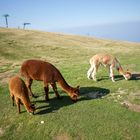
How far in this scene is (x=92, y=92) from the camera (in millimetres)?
14539

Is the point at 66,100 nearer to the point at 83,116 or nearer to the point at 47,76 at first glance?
the point at 47,76

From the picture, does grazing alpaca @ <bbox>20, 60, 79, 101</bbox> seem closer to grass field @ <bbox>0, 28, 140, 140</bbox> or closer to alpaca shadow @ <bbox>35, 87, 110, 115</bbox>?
alpaca shadow @ <bbox>35, 87, 110, 115</bbox>

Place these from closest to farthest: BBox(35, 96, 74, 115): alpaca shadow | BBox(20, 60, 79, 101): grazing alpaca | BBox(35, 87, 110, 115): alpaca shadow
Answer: BBox(35, 96, 74, 115): alpaca shadow, BBox(35, 87, 110, 115): alpaca shadow, BBox(20, 60, 79, 101): grazing alpaca

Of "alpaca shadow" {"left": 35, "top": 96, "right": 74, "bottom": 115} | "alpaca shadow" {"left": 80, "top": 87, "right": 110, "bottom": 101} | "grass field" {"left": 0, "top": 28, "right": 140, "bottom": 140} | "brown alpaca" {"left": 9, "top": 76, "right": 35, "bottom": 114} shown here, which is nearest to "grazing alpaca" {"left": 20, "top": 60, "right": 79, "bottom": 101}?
"alpaca shadow" {"left": 35, "top": 96, "right": 74, "bottom": 115}

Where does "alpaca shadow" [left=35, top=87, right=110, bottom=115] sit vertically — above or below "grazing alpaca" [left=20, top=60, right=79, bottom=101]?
below

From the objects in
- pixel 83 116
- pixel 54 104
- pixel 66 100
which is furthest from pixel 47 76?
pixel 83 116

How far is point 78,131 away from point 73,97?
2882mm

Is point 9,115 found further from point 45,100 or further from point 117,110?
point 117,110

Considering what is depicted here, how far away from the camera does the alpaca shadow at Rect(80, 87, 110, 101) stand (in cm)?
1372

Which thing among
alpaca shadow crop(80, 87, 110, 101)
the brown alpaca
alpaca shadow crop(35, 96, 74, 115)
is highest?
the brown alpaca

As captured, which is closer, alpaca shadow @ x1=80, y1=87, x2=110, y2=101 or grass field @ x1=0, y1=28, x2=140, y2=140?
grass field @ x1=0, y1=28, x2=140, y2=140

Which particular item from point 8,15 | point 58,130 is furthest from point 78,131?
point 8,15

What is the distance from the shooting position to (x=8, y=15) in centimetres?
10400

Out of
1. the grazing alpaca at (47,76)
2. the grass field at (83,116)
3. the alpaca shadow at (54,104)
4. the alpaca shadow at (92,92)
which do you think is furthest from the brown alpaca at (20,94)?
the alpaca shadow at (92,92)
